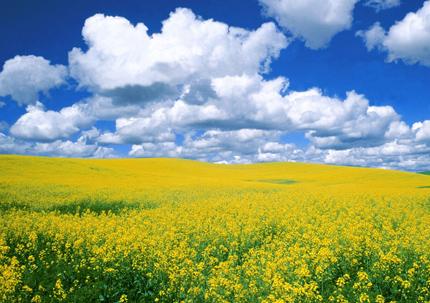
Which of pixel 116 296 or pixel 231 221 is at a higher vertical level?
pixel 231 221

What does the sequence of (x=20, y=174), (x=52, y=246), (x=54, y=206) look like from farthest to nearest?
1. (x=20, y=174)
2. (x=54, y=206)
3. (x=52, y=246)

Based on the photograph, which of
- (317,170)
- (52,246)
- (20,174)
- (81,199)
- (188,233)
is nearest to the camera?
(52,246)

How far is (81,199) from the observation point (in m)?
19.9

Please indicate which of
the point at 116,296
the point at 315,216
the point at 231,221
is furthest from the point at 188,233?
the point at 315,216

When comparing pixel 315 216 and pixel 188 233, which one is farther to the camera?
pixel 315 216

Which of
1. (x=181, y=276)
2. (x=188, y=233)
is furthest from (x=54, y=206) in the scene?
(x=181, y=276)

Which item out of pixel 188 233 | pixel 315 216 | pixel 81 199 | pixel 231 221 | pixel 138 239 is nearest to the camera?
pixel 138 239

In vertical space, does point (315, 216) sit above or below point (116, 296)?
above

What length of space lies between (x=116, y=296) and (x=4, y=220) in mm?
7040

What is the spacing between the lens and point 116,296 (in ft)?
26.1

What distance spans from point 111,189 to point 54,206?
21.9 feet

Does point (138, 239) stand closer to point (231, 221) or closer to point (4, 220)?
point (231, 221)

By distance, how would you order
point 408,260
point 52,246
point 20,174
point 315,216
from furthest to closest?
point 20,174 < point 315,216 < point 52,246 < point 408,260

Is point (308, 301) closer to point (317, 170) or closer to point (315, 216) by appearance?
point (315, 216)
